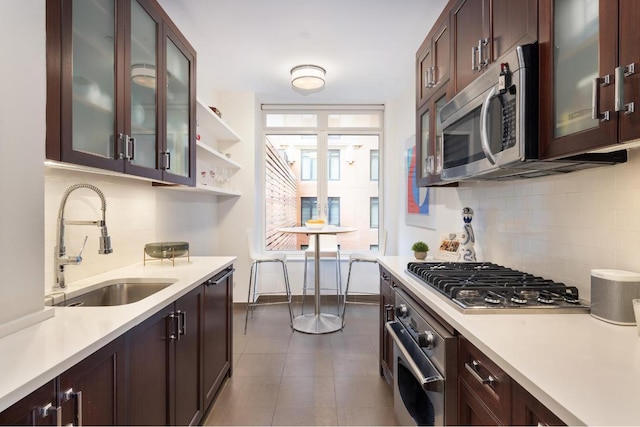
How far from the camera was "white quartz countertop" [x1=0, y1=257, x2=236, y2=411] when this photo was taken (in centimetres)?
74

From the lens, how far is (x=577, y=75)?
104 cm

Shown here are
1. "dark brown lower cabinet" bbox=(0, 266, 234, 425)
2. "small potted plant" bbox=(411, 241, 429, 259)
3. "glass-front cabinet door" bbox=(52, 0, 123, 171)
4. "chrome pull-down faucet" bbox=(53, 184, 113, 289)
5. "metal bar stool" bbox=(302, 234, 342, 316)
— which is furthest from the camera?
"metal bar stool" bbox=(302, 234, 342, 316)

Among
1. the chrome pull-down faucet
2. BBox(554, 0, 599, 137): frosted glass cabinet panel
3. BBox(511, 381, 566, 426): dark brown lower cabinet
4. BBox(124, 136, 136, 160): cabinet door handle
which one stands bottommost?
BBox(511, 381, 566, 426): dark brown lower cabinet

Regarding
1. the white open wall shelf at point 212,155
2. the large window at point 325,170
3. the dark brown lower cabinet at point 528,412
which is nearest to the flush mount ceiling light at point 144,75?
the white open wall shelf at point 212,155

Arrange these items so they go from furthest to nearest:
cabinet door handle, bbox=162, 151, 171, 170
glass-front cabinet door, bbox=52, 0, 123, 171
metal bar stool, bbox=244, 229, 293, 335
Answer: metal bar stool, bbox=244, 229, 293, 335 → cabinet door handle, bbox=162, 151, 171, 170 → glass-front cabinet door, bbox=52, 0, 123, 171

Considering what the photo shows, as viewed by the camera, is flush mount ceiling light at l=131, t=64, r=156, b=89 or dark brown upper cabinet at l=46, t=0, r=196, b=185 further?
flush mount ceiling light at l=131, t=64, r=156, b=89

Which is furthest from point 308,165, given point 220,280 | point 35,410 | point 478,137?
point 35,410

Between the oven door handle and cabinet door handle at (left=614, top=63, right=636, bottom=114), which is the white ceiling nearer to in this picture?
cabinet door handle at (left=614, top=63, right=636, bottom=114)

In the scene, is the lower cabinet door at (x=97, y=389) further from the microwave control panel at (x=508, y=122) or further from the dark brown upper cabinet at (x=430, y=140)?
the dark brown upper cabinet at (x=430, y=140)

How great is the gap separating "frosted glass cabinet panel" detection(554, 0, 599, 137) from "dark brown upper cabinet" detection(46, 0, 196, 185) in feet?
5.50

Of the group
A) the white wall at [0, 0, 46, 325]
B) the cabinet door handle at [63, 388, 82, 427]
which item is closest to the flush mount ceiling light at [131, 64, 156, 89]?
the white wall at [0, 0, 46, 325]

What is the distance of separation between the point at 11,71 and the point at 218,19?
1942 millimetres

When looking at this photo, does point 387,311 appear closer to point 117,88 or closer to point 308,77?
point 117,88

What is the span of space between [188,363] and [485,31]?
2132 mm
